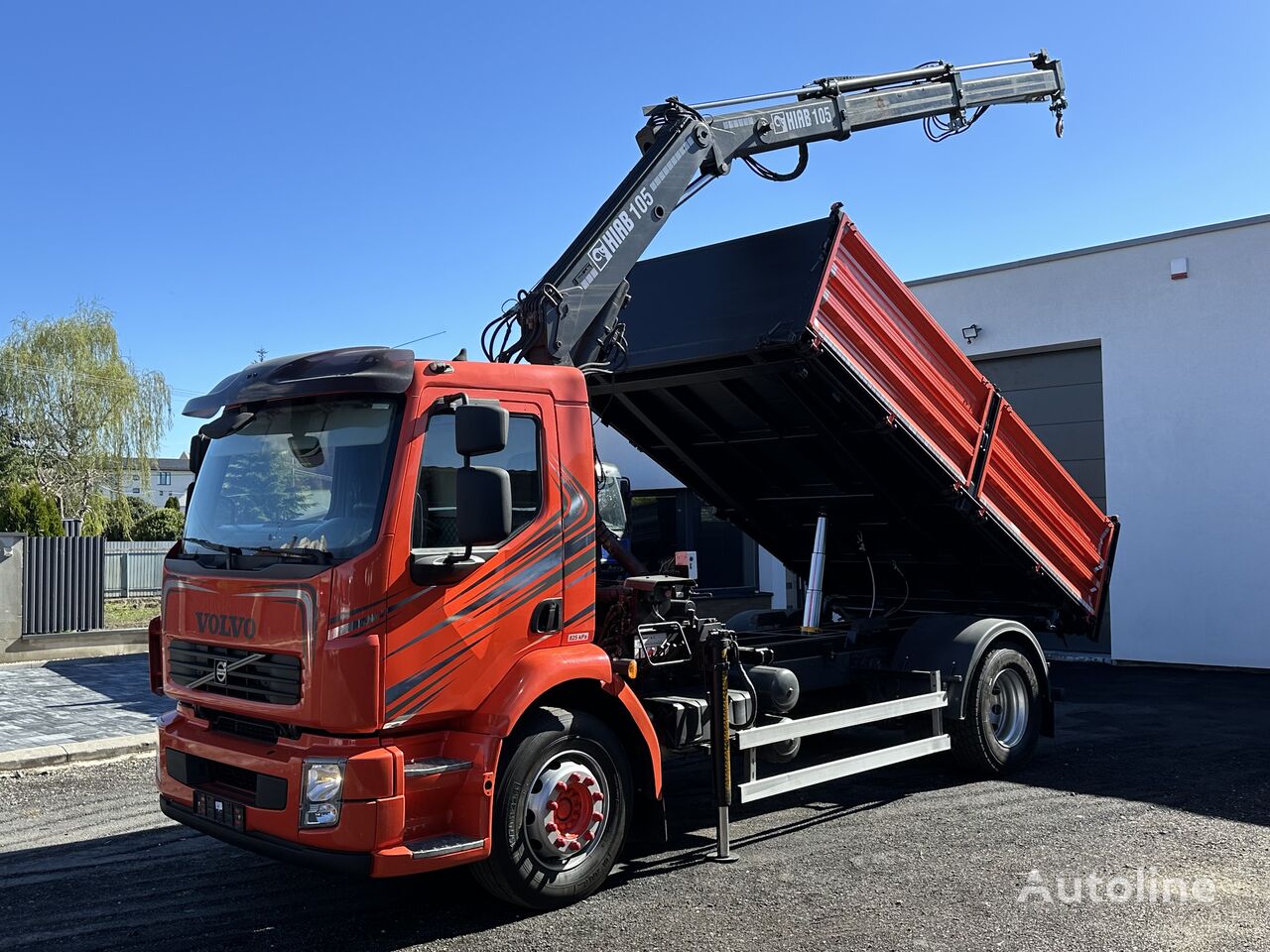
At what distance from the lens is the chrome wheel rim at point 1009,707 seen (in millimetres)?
7734

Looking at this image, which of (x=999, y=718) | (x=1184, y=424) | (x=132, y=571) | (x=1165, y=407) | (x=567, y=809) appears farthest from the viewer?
(x=132, y=571)

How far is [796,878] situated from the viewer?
17.9 ft

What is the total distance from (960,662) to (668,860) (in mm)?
2637

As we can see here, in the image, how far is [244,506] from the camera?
16.7 ft

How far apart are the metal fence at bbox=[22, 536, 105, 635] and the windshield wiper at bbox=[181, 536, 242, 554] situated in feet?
38.6

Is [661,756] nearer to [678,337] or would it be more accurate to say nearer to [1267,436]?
[678,337]

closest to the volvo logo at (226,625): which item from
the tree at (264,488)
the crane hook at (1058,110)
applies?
the tree at (264,488)

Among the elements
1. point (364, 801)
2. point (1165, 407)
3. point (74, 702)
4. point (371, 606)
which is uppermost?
point (1165, 407)

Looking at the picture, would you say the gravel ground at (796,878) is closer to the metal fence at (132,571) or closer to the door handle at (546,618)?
the door handle at (546,618)

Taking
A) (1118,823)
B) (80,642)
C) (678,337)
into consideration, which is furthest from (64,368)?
(1118,823)

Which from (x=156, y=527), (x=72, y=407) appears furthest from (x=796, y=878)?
(x=156, y=527)

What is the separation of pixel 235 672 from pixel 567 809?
1646mm

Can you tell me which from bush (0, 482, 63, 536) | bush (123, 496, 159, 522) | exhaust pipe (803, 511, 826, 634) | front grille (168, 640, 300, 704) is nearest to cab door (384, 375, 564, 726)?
front grille (168, 640, 300, 704)

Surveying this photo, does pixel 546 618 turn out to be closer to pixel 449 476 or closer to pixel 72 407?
pixel 449 476
